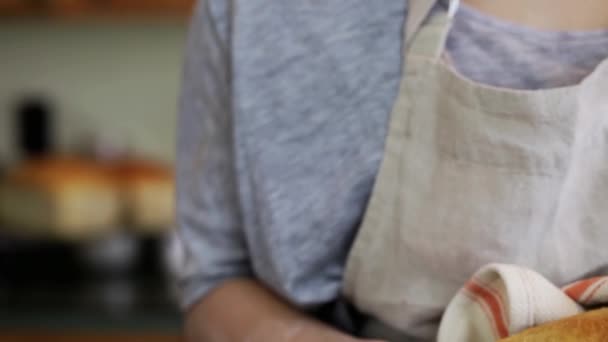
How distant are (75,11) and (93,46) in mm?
228

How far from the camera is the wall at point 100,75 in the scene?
2.27 metres

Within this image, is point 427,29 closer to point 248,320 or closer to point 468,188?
point 468,188

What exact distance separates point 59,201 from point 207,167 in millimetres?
1303

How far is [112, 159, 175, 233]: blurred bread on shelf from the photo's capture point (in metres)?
1.97

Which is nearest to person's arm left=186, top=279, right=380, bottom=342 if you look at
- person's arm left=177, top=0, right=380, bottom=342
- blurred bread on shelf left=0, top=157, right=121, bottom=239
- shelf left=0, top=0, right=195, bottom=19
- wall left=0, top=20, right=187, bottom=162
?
person's arm left=177, top=0, right=380, bottom=342

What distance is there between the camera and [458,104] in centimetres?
54

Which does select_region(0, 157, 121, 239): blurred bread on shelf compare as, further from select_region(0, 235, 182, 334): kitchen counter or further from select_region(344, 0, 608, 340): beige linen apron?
select_region(344, 0, 608, 340): beige linen apron

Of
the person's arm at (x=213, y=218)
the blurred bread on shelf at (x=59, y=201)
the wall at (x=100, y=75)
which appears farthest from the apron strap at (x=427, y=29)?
the wall at (x=100, y=75)

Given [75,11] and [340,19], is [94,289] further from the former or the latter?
[340,19]

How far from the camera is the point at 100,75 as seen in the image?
228 cm

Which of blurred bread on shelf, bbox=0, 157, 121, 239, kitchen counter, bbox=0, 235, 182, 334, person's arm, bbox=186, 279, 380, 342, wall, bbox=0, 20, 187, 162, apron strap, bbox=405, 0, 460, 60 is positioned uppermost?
apron strap, bbox=405, 0, 460, 60

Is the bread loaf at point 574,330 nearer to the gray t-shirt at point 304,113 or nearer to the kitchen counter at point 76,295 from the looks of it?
the gray t-shirt at point 304,113

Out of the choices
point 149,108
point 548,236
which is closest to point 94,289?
point 149,108

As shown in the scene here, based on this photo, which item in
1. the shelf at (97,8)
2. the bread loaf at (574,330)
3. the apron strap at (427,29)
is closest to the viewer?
the bread loaf at (574,330)
